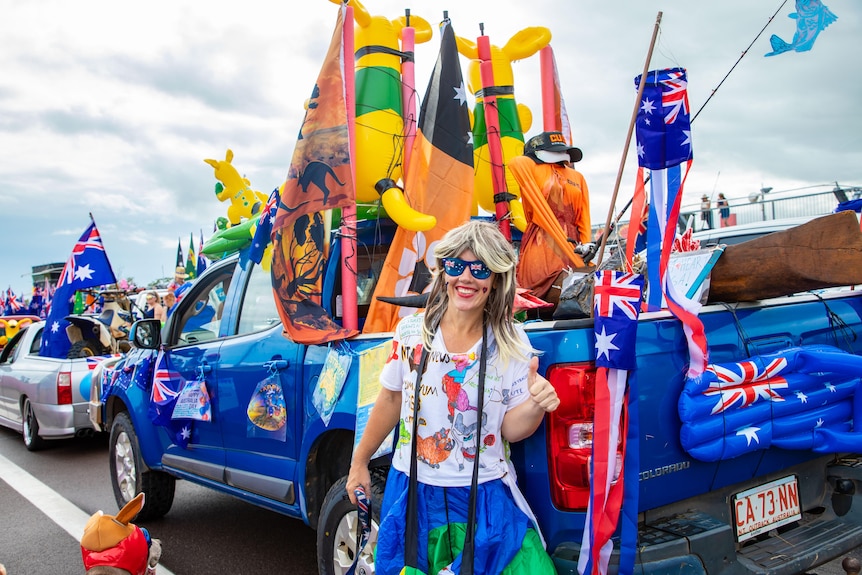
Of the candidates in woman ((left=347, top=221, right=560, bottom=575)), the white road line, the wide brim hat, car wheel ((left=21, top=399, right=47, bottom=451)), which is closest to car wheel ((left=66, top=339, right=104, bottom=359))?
car wheel ((left=21, top=399, right=47, bottom=451))

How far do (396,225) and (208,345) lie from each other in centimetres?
142

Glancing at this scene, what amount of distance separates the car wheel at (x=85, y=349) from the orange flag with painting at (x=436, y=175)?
6.10 meters

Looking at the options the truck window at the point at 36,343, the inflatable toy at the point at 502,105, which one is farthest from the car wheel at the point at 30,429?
the inflatable toy at the point at 502,105

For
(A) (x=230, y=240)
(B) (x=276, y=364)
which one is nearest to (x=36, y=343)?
(A) (x=230, y=240)

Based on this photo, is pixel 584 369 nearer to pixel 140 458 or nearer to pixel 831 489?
pixel 831 489

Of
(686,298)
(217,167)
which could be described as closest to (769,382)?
(686,298)

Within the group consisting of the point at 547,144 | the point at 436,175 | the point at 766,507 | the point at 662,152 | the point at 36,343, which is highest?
the point at 547,144

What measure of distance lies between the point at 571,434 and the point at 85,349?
25.9 feet

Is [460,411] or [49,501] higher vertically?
[460,411]

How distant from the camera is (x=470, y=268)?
6.90ft

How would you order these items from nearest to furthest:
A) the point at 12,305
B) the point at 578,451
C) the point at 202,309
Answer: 1. the point at 578,451
2. the point at 202,309
3. the point at 12,305

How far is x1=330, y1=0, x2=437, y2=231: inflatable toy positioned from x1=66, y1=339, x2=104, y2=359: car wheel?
19.2ft

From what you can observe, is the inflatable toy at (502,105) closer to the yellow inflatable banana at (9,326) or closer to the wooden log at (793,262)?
the wooden log at (793,262)

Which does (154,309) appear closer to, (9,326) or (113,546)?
(9,326)
